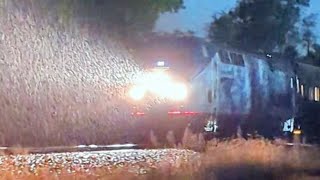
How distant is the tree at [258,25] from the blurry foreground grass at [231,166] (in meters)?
47.4

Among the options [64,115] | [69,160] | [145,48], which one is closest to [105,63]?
[145,48]

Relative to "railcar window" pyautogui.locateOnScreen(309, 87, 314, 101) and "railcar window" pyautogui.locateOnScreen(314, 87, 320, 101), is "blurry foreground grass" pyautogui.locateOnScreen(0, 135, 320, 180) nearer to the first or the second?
"railcar window" pyautogui.locateOnScreen(309, 87, 314, 101)

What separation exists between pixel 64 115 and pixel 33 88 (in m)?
1.40

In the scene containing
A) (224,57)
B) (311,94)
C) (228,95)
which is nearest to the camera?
(224,57)

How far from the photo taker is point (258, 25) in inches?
2576

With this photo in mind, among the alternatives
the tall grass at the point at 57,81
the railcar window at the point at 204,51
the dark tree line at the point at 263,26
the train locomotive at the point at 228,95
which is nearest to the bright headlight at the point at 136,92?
the train locomotive at the point at 228,95

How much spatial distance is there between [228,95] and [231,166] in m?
17.8

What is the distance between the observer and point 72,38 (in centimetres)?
2633

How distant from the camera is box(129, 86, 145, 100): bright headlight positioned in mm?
27289

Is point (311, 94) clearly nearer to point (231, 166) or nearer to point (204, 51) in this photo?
point (204, 51)

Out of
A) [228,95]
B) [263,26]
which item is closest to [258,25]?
[263,26]

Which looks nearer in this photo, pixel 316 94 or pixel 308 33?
pixel 316 94

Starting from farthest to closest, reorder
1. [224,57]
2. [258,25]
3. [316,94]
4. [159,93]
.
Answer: [258,25] < [316,94] < [224,57] < [159,93]

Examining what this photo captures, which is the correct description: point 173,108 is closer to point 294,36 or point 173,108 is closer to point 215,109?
point 215,109
